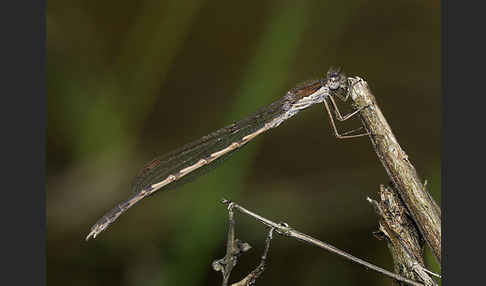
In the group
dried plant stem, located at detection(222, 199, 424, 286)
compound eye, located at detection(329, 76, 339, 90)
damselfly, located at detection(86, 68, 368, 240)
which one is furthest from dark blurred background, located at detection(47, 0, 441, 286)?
dried plant stem, located at detection(222, 199, 424, 286)

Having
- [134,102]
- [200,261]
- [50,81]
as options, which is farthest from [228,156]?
[50,81]

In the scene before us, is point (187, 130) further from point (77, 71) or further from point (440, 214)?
point (440, 214)

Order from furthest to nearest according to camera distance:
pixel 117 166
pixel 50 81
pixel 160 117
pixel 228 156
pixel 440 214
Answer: pixel 160 117
pixel 117 166
pixel 50 81
pixel 228 156
pixel 440 214

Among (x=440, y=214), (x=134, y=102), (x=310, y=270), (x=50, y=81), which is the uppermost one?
(x=50, y=81)

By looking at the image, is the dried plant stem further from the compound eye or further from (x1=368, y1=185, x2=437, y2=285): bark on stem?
the compound eye

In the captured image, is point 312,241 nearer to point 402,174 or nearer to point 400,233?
point 400,233

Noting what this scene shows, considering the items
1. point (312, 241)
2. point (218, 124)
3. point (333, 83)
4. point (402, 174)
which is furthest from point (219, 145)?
point (218, 124)
